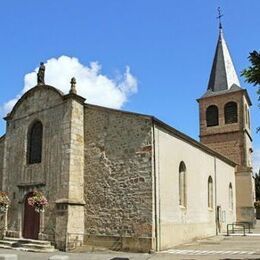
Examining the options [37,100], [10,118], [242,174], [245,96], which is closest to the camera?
[37,100]

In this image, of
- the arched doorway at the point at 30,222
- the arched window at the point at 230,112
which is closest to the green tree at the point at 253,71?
the arched doorway at the point at 30,222

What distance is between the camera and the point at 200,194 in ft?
73.7

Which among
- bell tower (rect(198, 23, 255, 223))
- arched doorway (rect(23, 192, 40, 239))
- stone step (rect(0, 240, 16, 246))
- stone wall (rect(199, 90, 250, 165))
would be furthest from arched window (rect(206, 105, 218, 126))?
stone step (rect(0, 240, 16, 246))

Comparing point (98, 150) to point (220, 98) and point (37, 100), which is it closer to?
point (37, 100)

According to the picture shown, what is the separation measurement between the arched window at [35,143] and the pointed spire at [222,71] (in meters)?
20.5

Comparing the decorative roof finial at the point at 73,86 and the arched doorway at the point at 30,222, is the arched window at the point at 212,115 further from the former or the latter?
the arched doorway at the point at 30,222

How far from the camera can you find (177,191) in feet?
63.1

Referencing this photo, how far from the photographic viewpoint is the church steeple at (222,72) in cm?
3712

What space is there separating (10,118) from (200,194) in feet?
37.3

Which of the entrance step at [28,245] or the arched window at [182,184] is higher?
the arched window at [182,184]

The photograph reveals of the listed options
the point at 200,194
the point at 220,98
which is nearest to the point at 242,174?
the point at 220,98

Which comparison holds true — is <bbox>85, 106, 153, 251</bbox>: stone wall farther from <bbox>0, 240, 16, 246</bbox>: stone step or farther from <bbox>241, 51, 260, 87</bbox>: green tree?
<bbox>241, 51, 260, 87</bbox>: green tree

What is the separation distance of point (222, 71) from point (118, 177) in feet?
75.8

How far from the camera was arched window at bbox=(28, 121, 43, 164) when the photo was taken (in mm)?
20812
